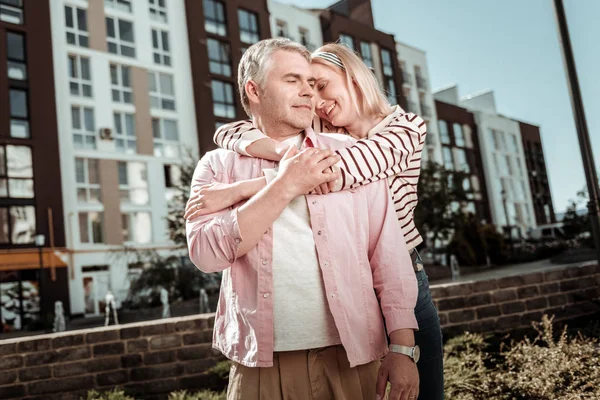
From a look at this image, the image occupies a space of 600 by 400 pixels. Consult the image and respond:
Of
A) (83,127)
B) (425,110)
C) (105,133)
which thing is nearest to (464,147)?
(425,110)

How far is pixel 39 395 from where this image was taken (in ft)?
12.2

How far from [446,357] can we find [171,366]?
6.59ft

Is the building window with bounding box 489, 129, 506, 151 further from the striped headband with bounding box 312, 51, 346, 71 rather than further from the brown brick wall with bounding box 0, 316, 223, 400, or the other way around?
the striped headband with bounding box 312, 51, 346, 71

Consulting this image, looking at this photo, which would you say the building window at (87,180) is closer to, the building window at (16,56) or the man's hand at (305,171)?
the building window at (16,56)

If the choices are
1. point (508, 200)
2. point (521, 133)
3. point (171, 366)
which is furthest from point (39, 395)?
point (521, 133)

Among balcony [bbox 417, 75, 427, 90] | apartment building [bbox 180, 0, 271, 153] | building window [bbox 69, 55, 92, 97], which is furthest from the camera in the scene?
balcony [bbox 417, 75, 427, 90]

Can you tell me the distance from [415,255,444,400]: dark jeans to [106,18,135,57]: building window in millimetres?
21049

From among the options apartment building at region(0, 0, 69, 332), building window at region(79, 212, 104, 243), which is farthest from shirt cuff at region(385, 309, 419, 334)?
building window at region(79, 212, 104, 243)

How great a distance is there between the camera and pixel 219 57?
22.4 metres

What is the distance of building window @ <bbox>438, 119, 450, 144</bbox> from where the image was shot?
33312 mm

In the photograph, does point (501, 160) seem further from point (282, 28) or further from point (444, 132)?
point (282, 28)

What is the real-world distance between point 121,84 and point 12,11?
4268mm

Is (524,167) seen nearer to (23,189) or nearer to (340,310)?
(23,189)

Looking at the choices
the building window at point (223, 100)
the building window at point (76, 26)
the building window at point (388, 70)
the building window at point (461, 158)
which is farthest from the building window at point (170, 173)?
the building window at point (461, 158)
